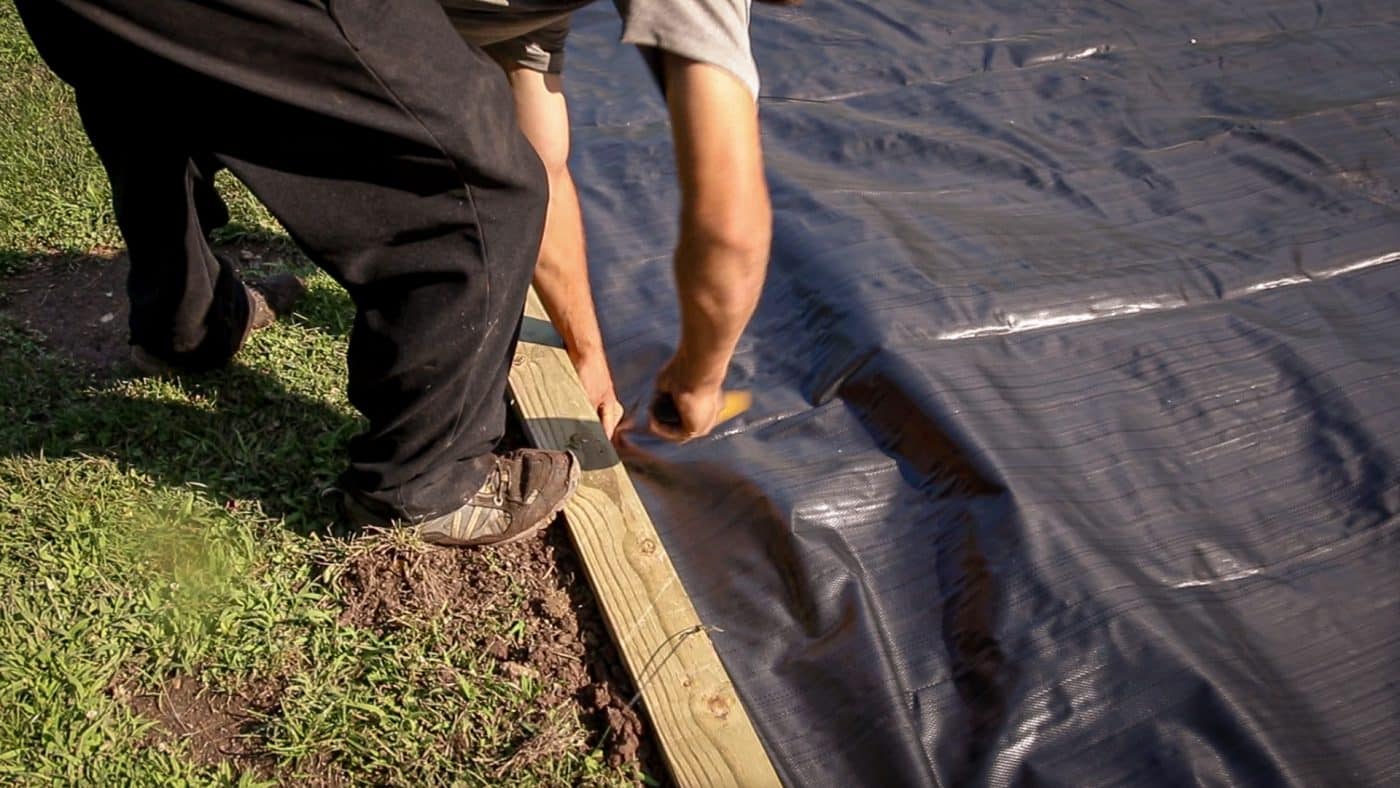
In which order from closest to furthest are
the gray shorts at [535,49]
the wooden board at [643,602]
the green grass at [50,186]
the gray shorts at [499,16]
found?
the gray shorts at [499,16] → the wooden board at [643,602] → the gray shorts at [535,49] → the green grass at [50,186]

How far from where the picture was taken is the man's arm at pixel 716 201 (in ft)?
4.34

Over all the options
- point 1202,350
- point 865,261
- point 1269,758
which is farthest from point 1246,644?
point 865,261

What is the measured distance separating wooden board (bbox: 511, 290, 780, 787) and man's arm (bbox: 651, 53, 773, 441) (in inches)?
18.3

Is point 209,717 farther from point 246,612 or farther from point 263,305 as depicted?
point 263,305

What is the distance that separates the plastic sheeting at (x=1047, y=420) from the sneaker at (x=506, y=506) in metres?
0.21

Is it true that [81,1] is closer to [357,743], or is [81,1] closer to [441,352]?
[441,352]

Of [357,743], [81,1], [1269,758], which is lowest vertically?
[357,743]

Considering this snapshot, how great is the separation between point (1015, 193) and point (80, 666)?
2269mm

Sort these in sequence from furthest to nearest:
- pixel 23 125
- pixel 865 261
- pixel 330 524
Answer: pixel 23 125
pixel 865 261
pixel 330 524

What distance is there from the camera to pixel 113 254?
8.71ft

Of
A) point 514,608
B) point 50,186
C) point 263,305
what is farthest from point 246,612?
point 50,186

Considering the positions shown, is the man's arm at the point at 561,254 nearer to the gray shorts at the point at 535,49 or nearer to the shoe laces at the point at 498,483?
the gray shorts at the point at 535,49

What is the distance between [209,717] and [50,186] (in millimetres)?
1848

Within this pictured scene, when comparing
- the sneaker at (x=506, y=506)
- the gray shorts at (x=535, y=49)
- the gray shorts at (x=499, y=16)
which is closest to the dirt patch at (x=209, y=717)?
the sneaker at (x=506, y=506)
